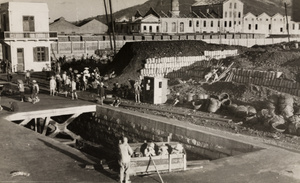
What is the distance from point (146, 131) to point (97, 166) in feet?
23.2

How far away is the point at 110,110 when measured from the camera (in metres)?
21.7

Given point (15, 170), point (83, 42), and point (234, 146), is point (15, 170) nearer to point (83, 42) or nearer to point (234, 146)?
point (234, 146)

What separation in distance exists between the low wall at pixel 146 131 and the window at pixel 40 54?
46.1 feet

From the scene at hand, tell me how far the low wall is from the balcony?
14.1 metres

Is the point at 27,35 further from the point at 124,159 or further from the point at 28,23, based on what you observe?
the point at 124,159

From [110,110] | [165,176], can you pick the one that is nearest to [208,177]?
[165,176]

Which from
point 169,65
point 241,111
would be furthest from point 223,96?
point 169,65

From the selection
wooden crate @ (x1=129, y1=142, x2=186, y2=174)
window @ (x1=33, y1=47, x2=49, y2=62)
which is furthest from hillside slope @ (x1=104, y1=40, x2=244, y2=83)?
wooden crate @ (x1=129, y1=142, x2=186, y2=174)

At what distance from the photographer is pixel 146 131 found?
1923 cm

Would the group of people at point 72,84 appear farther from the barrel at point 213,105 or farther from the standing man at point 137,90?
the barrel at point 213,105

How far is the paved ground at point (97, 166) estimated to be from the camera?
36.6ft

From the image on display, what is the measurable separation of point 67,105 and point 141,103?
16.0 feet

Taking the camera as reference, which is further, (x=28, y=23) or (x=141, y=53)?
(x=28, y=23)

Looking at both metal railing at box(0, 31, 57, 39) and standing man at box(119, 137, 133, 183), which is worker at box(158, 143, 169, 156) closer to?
standing man at box(119, 137, 133, 183)
